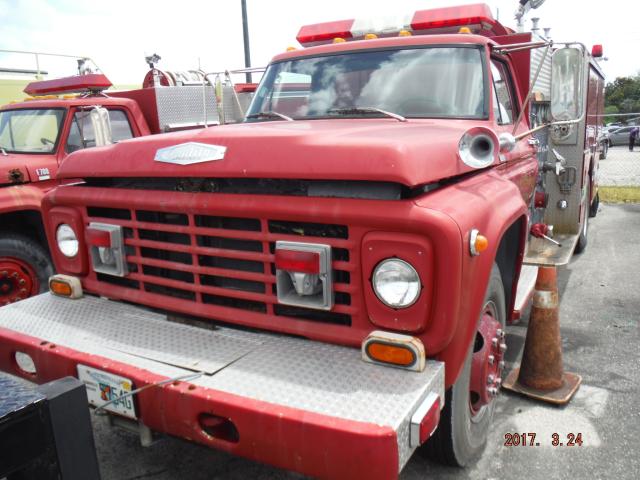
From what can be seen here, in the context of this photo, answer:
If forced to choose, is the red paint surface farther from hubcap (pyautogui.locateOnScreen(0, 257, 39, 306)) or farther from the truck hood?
hubcap (pyautogui.locateOnScreen(0, 257, 39, 306))

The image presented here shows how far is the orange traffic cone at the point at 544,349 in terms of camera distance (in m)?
3.50

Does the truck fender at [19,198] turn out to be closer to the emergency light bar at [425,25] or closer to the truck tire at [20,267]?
the truck tire at [20,267]

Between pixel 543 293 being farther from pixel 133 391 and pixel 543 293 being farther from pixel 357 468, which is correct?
pixel 133 391

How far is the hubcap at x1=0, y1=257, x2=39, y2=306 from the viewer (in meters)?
4.91

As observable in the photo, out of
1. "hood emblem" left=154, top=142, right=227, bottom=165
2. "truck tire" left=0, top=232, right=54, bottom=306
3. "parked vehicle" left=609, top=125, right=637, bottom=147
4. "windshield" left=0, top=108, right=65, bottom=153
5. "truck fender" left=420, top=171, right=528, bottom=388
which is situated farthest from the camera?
"parked vehicle" left=609, top=125, right=637, bottom=147

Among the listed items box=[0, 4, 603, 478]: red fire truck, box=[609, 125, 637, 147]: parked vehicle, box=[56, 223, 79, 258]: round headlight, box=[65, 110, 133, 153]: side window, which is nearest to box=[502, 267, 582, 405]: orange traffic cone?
box=[0, 4, 603, 478]: red fire truck

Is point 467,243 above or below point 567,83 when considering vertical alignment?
below

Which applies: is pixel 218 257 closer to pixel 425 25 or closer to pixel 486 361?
pixel 486 361

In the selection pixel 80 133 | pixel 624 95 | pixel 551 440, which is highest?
pixel 80 133

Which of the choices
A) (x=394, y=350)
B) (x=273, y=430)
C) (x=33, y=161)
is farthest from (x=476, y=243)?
(x=33, y=161)

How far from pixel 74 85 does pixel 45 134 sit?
1.39 m

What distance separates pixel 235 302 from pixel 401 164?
106 cm

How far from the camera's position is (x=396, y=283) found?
2.11 m

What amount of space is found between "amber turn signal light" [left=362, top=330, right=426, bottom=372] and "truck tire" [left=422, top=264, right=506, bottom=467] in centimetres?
46
